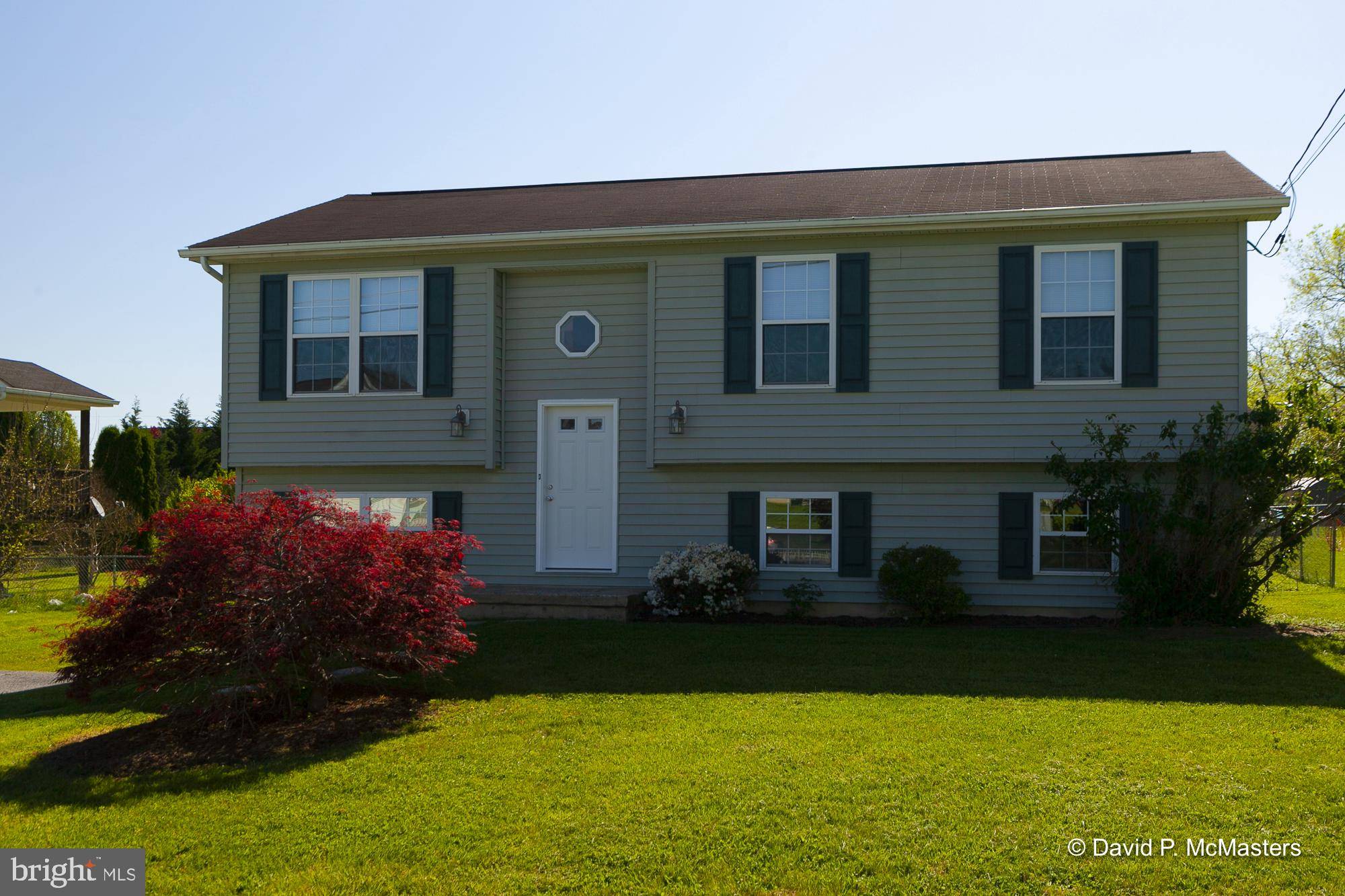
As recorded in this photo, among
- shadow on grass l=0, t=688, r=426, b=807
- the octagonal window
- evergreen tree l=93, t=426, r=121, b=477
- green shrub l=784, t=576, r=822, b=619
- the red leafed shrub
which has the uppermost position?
the octagonal window

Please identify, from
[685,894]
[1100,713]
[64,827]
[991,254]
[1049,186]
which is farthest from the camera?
[1049,186]

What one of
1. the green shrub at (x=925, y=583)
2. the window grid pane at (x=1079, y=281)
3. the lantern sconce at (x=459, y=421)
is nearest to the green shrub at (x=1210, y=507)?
the window grid pane at (x=1079, y=281)

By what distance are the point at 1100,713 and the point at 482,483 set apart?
7552 millimetres

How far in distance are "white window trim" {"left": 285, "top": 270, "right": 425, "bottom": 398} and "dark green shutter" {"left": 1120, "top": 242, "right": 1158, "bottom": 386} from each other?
300 inches

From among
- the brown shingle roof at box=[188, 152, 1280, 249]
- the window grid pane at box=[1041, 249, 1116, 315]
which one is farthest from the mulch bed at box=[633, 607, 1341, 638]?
the brown shingle roof at box=[188, 152, 1280, 249]

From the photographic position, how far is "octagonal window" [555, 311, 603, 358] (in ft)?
38.0

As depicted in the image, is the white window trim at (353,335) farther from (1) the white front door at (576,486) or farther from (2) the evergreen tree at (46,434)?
(2) the evergreen tree at (46,434)

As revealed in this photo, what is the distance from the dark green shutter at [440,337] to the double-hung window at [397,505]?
1331 millimetres

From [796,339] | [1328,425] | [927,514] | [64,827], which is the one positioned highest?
[796,339]

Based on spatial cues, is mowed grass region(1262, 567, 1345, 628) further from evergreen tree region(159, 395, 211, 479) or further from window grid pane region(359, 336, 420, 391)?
evergreen tree region(159, 395, 211, 479)

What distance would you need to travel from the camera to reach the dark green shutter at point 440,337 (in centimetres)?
1148

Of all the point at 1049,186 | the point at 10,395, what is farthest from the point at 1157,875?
the point at 10,395

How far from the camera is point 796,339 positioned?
10.9 m

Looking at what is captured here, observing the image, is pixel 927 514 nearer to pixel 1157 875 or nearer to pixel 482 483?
pixel 482 483
